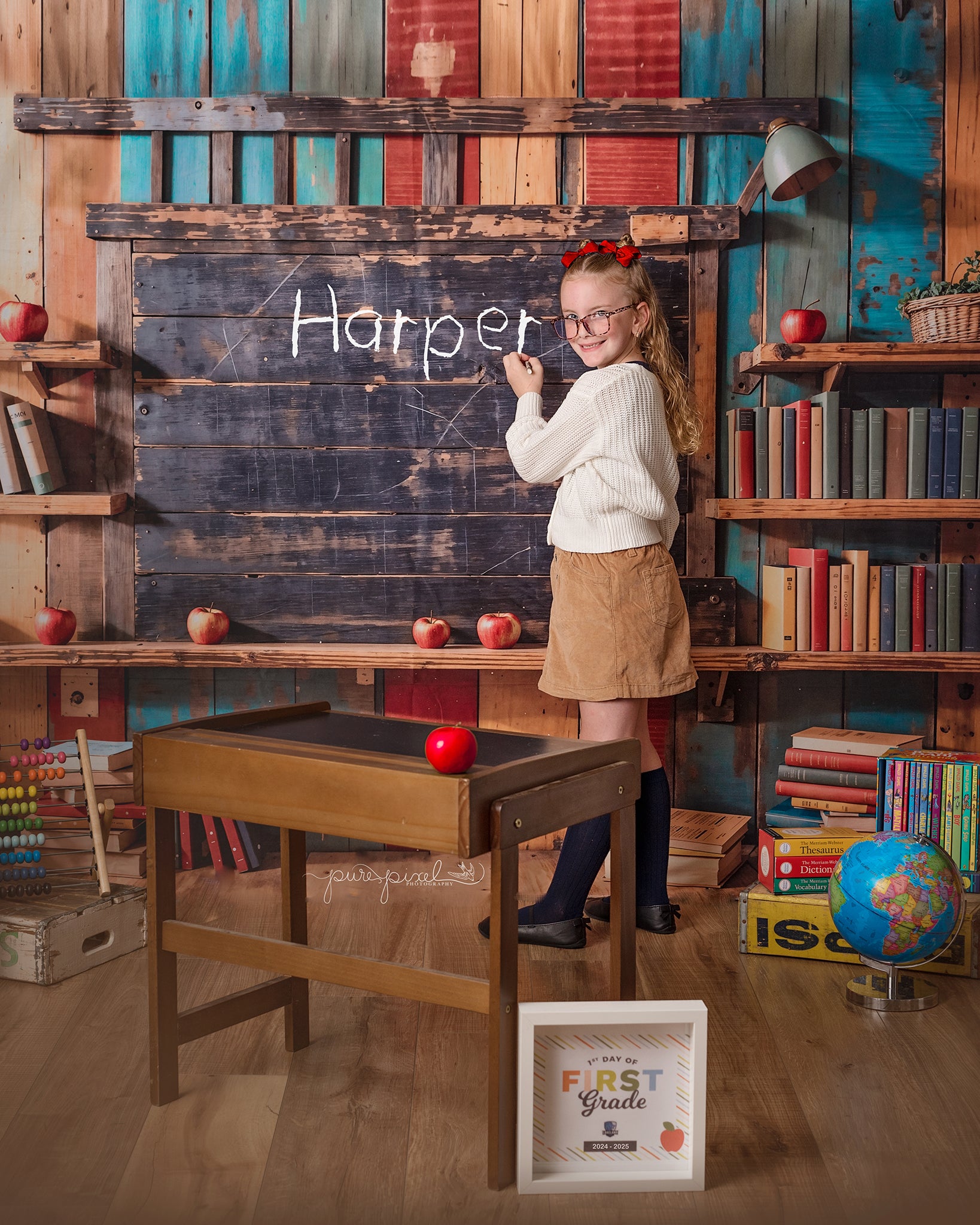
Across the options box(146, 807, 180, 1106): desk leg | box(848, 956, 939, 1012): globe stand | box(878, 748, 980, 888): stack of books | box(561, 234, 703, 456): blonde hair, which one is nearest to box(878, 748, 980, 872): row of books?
box(878, 748, 980, 888): stack of books

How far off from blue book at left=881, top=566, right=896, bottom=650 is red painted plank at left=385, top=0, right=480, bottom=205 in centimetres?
165

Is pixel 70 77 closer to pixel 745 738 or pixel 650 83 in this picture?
pixel 650 83

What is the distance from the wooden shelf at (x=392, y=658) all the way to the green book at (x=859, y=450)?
47 centimetres

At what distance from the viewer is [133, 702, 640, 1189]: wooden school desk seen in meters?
1.60

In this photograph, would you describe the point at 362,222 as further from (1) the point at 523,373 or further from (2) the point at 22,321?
(2) the point at 22,321

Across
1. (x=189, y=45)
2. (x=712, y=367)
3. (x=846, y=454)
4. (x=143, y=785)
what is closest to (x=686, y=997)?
(x=143, y=785)

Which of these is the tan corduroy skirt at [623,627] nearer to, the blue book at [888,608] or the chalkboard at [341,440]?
the chalkboard at [341,440]

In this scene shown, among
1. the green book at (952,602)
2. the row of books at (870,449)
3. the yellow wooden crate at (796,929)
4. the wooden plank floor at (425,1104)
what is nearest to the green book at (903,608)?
the green book at (952,602)

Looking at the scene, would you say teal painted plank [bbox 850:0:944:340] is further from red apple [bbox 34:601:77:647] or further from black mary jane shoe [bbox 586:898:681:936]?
red apple [bbox 34:601:77:647]

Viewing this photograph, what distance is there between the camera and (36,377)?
3307 mm

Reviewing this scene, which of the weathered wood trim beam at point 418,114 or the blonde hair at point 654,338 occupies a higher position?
the weathered wood trim beam at point 418,114

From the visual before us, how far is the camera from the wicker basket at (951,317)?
121 inches

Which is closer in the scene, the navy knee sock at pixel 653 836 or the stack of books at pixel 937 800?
the navy knee sock at pixel 653 836

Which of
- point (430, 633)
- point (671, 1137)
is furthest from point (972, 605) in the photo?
point (671, 1137)
